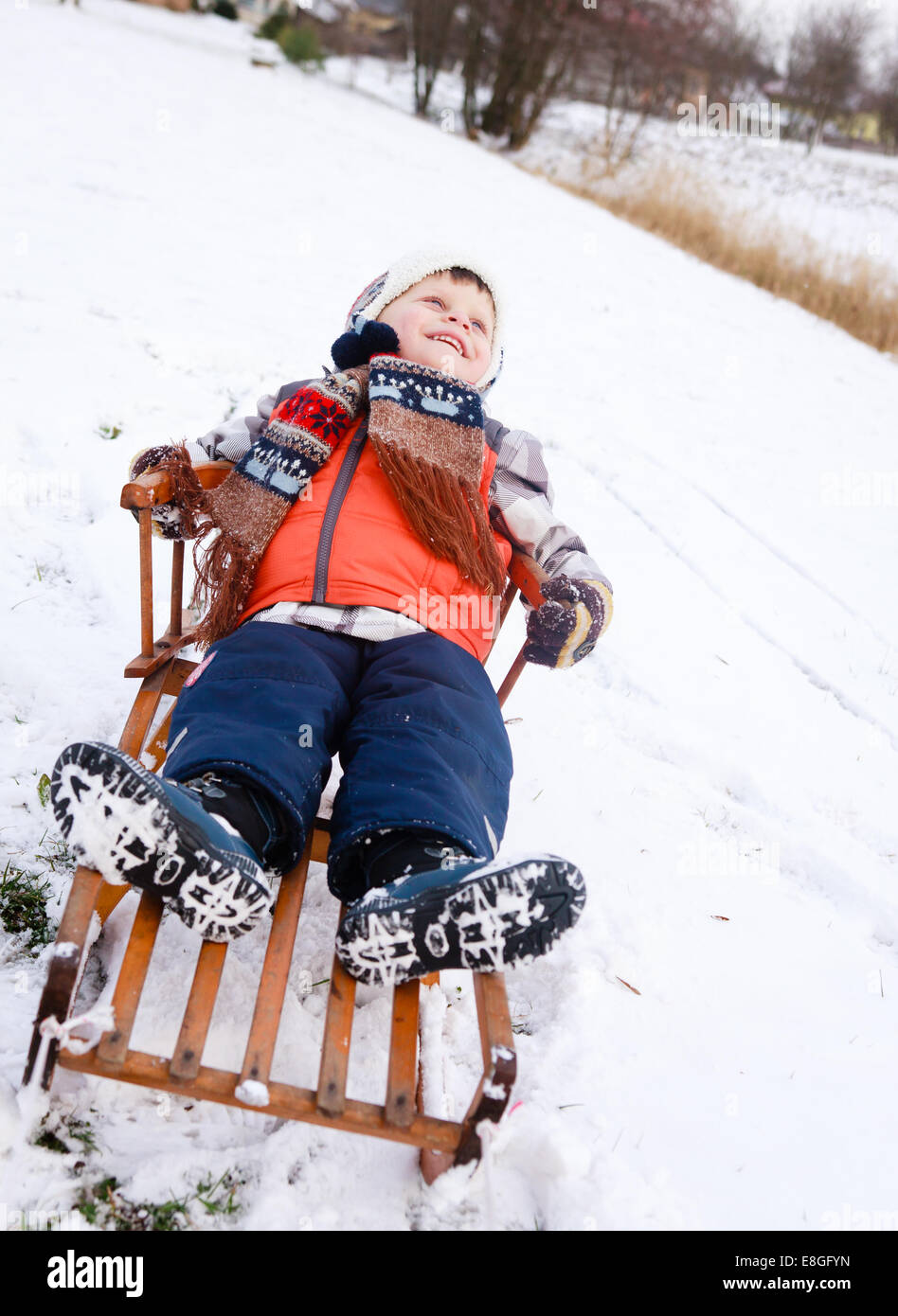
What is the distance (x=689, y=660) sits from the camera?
297 centimetres

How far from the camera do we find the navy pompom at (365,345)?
A: 6.94ft

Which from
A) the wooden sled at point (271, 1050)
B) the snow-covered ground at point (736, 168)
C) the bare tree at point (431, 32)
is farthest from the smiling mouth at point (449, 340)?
the bare tree at point (431, 32)

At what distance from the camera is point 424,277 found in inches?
88.0

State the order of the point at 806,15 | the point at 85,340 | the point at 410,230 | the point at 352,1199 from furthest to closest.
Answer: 1. the point at 806,15
2. the point at 410,230
3. the point at 85,340
4. the point at 352,1199

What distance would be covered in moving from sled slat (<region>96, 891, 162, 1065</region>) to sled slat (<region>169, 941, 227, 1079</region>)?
0.07m

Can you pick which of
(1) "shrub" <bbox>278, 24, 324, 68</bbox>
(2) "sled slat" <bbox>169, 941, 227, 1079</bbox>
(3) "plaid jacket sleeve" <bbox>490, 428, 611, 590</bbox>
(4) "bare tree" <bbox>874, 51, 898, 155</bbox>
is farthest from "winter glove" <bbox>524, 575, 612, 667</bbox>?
(4) "bare tree" <bbox>874, 51, 898, 155</bbox>

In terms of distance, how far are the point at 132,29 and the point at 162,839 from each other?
15.6 meters

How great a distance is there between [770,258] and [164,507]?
8793 mm

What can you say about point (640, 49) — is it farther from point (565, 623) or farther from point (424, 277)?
point (565, 623)

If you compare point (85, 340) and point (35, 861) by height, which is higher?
point (85, 340)

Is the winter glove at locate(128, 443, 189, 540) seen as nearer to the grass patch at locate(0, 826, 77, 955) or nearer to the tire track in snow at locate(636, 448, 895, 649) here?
the grass patch at locate(0, 826, 77, 955)

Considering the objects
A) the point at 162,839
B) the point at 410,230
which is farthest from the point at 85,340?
the point at 410,230

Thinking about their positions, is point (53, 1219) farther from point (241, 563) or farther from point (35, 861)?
point (241, 563)

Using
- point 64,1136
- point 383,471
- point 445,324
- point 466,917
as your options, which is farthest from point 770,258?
point 64,1136
